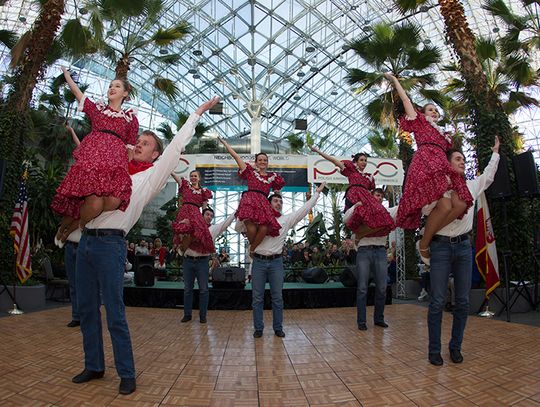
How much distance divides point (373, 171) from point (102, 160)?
9.91 metres

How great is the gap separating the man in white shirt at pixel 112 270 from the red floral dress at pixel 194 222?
270 cm

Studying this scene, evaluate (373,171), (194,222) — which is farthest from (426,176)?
(373,171)

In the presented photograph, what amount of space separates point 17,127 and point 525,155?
8433 millimetres

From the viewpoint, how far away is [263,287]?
4754mm

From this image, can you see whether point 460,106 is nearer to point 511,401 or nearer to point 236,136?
point 511,401

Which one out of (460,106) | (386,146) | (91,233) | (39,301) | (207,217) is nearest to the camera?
(91,233)

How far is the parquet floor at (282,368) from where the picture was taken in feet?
8.05

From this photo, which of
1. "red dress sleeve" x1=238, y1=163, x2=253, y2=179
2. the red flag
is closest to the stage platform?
the red flag

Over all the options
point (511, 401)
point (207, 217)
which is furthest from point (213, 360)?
point (207, 217)

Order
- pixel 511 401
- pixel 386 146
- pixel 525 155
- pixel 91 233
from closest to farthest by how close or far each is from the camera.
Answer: pixel 511 401 → pixel 91 233 → pixel 525 155 → pixel 386 146

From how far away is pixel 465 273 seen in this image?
10.9 feet

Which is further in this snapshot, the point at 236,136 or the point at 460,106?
the point at 236,136

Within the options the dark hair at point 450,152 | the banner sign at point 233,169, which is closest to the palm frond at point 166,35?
the banner sign at point 233,169

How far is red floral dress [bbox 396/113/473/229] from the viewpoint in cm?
321
